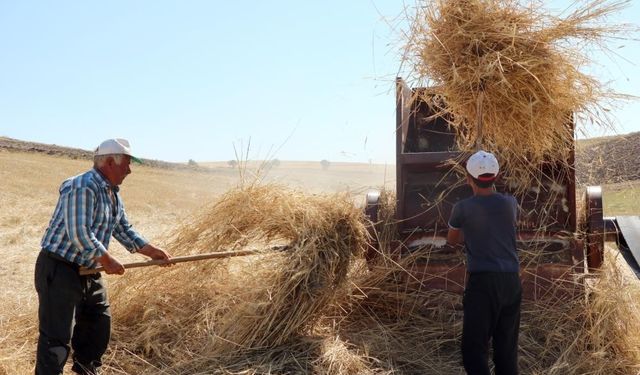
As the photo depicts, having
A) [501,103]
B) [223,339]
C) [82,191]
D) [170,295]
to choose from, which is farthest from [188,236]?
[501,103]

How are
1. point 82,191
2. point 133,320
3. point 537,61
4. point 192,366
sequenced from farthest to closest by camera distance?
point 133,320 → point 537,61 → point 192,366 → point 82,191

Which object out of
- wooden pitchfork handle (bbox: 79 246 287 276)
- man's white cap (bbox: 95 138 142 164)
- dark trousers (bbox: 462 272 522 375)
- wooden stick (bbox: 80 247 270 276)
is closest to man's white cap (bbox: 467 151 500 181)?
dark trousers (bbox: 462 272 522 375)

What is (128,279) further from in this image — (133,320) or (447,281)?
(447,281)

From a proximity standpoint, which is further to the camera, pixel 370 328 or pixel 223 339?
pixel 370 328

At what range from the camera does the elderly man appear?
3451 millimetres

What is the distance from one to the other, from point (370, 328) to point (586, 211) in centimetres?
181

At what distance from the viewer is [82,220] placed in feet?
11.2

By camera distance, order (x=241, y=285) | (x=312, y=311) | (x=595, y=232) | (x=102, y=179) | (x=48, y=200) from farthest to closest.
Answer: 1. (x=48, y=200)
2. (x=595, y=232)
3. (x=241, y=285)
4. (x=312, y=311)
5. (x=102, y=179)

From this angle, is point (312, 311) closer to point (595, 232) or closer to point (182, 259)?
point (182, 259)

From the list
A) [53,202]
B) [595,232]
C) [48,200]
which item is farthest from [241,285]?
[48,200]

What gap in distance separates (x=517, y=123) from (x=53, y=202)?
43.6 ft

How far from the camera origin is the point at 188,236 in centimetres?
491

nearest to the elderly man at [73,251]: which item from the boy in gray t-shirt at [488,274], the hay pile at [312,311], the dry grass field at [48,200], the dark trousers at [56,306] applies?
the dark trousers at [56,306]

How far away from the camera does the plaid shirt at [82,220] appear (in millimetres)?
3426
